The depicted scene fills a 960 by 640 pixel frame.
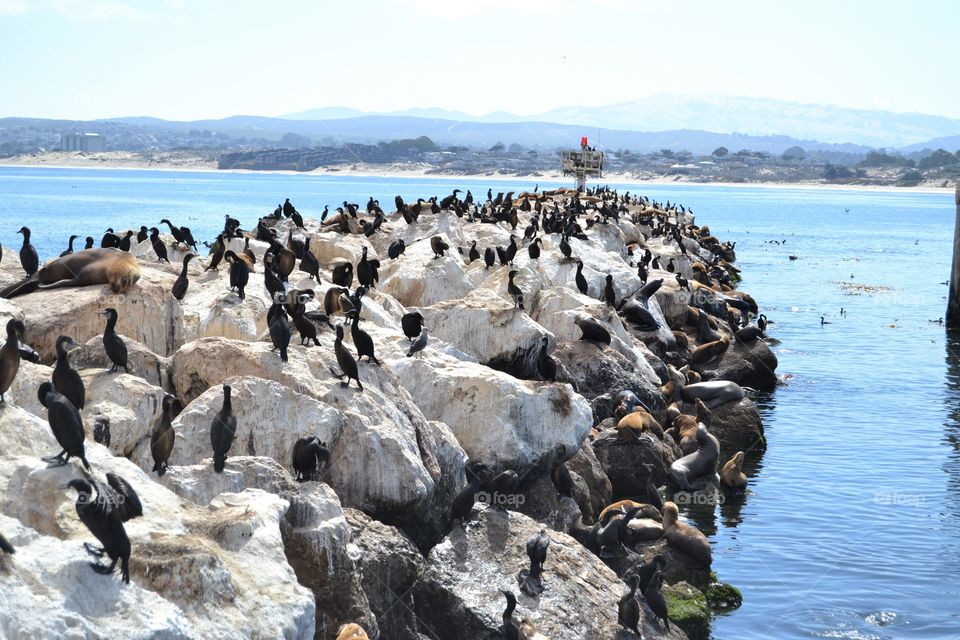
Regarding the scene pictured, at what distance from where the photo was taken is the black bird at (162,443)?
9453 mm

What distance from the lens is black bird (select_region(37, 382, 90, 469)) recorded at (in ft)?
24.5

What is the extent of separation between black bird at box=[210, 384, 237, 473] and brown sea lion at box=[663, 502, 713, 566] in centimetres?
595

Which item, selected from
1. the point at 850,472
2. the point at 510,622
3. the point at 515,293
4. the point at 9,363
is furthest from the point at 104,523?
the point at 850,472

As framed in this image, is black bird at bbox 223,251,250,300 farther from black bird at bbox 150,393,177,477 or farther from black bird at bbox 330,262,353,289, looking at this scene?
black bird at bbox 150,393,177,477

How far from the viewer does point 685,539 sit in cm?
1352

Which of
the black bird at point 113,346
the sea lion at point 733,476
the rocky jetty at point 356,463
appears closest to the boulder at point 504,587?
the rocky jetty at point 356,463

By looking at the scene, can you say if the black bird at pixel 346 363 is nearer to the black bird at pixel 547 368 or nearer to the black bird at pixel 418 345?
the black bird at pixel 418 345

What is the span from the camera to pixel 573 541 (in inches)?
453

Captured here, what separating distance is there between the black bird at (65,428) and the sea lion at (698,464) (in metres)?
10.6

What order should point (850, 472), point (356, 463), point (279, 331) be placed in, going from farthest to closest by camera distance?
point (850, 472) → point (279, 331) → point (356, 463)

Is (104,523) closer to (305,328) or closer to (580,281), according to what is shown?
(305,328)

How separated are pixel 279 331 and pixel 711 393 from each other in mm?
11874

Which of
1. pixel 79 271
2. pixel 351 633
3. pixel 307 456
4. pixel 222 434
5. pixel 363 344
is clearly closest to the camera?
pixel 351 633

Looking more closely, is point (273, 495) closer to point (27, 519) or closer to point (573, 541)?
point (27, 519)
